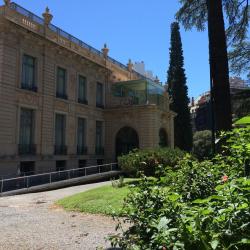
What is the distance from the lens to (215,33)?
10398 millimetres

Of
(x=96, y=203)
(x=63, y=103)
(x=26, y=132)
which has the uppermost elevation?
(x=63, y=103)

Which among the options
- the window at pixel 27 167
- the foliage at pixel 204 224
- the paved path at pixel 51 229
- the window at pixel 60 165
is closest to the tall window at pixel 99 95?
the window at pixel 60 165

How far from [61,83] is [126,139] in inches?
381

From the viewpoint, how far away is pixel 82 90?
37688 millimetres

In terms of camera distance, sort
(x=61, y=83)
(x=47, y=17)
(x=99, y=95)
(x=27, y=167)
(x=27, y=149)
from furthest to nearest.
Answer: (x=99, y=95)
(x=61, y=83)
(x=47, y=17)
(x=27, y=167)
(x=27, y=149)

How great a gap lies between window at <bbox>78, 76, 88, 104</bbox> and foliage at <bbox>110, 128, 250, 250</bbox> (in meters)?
32.6

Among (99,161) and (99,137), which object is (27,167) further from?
(99,137)

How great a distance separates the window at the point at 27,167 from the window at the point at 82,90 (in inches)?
351

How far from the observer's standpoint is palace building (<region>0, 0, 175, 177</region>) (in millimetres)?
28234

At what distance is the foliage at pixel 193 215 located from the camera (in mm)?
2949

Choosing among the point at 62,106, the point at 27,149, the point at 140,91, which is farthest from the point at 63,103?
the point at 140,91

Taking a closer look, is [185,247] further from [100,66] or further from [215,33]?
[100,66]

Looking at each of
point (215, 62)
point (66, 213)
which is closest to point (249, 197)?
point (215, 62)

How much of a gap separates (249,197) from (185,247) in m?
0.60
